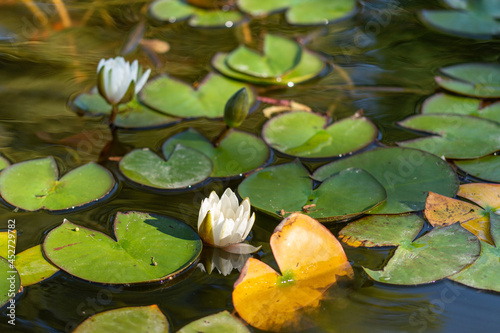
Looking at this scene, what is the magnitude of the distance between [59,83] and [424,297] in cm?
197

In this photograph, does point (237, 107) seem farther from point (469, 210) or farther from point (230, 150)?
point (469, 210)

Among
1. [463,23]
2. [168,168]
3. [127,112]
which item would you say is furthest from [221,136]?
[463,23]

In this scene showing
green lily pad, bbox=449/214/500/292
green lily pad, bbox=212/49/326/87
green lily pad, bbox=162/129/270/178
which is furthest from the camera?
green lily pad, bbox=212/49/326/87

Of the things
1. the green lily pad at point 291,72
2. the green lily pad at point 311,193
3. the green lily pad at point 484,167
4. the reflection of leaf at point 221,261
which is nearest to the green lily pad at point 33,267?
the reflection of leaf at point 221,261

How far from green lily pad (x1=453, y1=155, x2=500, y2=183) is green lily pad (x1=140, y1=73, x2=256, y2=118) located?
99cm

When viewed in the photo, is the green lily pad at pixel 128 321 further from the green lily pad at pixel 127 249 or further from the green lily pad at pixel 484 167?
the green lily pad at pixel 484 167

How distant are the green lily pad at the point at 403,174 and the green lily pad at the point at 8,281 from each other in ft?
3.48

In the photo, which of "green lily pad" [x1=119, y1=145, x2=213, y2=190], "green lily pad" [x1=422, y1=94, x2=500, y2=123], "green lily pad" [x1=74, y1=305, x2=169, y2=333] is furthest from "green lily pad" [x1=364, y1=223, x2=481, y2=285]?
"green lily pad" [x1=422, y1=94, x2=500, y2=123]

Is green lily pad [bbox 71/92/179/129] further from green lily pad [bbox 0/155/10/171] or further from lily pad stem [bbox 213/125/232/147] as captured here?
green lily pad [bbox 0/155/10/171]

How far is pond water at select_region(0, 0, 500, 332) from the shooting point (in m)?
1.36

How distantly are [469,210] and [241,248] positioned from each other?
0.79m

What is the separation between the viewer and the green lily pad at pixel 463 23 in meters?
3.01

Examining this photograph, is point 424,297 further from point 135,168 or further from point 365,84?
point 365,84

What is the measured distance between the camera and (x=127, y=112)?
2.27m
